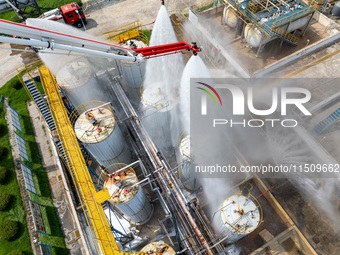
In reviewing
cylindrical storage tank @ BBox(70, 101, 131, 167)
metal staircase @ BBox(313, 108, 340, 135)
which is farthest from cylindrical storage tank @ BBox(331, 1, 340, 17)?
cylindrical storage tank @ BBox(70, 101, 131, 167)

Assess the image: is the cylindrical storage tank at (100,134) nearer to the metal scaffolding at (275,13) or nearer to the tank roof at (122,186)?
the tank roof at (122,186)

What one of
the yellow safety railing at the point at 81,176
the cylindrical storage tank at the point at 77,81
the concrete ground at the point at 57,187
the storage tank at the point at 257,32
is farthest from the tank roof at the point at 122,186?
the storage tank at the point at 257,32

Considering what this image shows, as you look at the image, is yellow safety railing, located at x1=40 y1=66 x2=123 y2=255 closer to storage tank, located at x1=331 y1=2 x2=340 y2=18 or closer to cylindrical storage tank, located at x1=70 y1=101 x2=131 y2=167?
cylindrical storage tank, located at x1=70 y1=101 x2=131 y2=167

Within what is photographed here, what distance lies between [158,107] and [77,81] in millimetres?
6381

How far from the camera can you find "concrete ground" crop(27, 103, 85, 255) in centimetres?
2003

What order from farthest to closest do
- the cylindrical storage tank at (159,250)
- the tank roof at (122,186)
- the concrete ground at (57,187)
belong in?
the concrete ground at (57,187) < the tank roof at (122,186) < the cylindrical storage tank at (159,250)

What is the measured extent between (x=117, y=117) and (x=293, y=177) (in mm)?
15851

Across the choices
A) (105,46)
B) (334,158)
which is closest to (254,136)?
(334,158)

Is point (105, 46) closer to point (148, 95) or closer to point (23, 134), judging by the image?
point (148, 95)

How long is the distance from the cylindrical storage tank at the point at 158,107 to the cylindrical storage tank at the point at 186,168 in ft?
7.80

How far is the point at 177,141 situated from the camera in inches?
780

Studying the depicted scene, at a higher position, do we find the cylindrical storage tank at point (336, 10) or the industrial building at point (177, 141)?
the cylindrical storage tank at point (336, 10)

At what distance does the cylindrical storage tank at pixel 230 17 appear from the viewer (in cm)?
2677

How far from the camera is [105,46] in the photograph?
1402 cm
